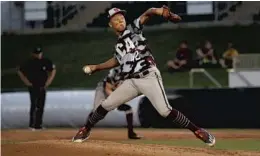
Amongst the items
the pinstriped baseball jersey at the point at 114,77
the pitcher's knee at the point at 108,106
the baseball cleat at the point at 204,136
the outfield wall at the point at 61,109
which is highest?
the pinstriped baseball jersey at the point at 114,77

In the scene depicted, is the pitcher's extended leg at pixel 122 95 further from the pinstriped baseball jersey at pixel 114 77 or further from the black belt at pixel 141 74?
the pinstriped baseball jersey at pixel 114 77

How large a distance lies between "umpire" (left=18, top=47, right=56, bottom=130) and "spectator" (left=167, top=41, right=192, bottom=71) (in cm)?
304

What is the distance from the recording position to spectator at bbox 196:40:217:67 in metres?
13.9

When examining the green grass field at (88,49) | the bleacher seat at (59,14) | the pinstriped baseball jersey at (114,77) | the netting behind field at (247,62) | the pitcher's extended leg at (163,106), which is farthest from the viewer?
the netting behind field at (247,62)

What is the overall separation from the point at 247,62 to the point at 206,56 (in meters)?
1.32

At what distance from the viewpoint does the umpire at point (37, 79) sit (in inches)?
451

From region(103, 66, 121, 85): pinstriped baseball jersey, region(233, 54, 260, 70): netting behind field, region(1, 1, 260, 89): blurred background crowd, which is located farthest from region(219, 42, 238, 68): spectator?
region(103, 66, 121, 85): pinstriped baseball jersey

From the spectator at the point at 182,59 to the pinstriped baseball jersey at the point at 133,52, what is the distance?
20.8 ft

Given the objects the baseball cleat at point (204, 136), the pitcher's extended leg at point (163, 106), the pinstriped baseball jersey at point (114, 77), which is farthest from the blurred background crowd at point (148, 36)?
the baseball cleat at point (204, 136)

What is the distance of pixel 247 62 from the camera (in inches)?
512

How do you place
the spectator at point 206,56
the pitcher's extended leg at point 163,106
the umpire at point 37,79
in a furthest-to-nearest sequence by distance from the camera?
the spectator at point 206,56 < the umpire at point 37,79 < the pitcher's extended leg at point 163,106

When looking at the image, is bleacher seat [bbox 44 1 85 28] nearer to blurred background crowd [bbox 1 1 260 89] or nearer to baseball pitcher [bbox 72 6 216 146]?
blurred background crowd [bbox 1 1 260 89]

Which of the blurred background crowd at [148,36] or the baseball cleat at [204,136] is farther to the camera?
the blurred background crowd at [148,36]

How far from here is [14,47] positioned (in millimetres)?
12555
